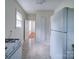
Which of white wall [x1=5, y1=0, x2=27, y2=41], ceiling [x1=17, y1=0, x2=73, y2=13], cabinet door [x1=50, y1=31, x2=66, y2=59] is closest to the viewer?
cabinet door [x1=50, y1=31, x2=66, y2=59]

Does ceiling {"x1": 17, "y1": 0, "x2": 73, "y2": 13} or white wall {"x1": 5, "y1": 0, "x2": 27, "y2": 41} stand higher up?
ceiling {"x1": 17, "y1": 0, "x2": 73, "y2": 13}

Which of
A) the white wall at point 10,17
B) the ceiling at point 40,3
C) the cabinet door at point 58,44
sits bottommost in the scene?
the cabinet door at point 58,44

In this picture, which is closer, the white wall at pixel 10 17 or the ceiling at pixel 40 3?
A: the white wall at pixel 10 17

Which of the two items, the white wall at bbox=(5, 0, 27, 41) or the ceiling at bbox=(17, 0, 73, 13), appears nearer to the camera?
the white wall at bbox=(5, 0, 27, 41)

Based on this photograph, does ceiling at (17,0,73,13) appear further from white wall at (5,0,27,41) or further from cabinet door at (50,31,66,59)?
cabinet door at (50,31,66,59)

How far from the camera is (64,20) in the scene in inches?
96.7

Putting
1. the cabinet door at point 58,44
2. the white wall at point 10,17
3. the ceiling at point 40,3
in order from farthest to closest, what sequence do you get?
1. the ceiling at point 40,3
2. the white wall at point 10,17
3. the cabinet door at point 58,44

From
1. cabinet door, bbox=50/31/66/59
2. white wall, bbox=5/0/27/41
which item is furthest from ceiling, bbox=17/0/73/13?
cabinet door, bbox=50/31/66/59

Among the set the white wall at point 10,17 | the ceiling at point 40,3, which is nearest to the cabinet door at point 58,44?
the white wall at point 10,17

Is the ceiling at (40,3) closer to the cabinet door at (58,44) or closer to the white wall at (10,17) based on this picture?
the white wall at (10,17)

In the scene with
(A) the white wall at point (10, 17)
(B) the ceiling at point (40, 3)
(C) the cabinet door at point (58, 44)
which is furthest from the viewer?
(B) the ceiling at point (40, 3)

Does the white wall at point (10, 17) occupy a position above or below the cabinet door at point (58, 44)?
above
